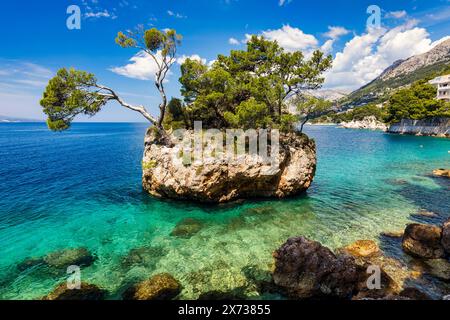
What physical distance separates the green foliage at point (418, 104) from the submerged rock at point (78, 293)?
323 feet

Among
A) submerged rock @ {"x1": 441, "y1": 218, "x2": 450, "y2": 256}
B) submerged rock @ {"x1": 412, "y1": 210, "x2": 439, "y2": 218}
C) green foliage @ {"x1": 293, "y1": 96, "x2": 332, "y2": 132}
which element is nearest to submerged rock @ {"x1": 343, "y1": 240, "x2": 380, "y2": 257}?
submerged rock @ {"x1": 441, "y1": 218, "x2": 450, "y2": 256}

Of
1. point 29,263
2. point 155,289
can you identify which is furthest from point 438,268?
point 29,263

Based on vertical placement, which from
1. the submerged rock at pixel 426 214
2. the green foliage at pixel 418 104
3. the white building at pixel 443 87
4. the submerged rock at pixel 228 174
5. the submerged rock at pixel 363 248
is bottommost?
the submerged rock at pixel 363 248

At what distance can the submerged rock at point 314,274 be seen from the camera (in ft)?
36.2

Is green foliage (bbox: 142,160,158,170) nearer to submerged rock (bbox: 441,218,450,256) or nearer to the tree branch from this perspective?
the tree branch

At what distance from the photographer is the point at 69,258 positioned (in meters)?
14.1

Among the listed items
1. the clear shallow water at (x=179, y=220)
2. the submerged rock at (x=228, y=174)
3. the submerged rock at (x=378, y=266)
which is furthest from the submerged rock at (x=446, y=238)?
the submerged rock at (x=228, y=174)

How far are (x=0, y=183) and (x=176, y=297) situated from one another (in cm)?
3071

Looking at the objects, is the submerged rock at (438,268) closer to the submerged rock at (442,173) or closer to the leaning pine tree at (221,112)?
the leaning pine tree at (221,112)

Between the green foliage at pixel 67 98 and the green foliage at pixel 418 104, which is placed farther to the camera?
the green foliage at pixel 418 104

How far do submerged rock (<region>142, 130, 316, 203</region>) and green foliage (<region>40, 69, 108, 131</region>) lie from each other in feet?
19.1

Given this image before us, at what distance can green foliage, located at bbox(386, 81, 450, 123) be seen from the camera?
7856 cm

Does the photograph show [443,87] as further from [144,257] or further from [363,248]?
[144,257]
